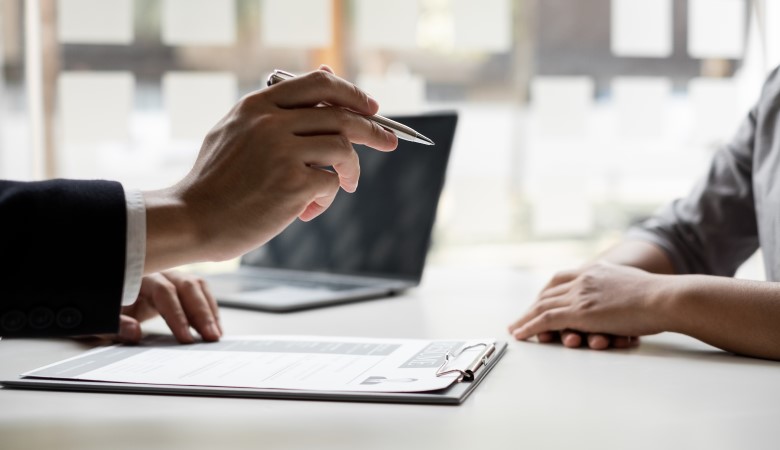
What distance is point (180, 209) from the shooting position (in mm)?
776

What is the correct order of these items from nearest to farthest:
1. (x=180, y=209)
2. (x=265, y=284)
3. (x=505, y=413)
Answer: (x=505, y=413), (x=180, y=209), (x=265, y=284)

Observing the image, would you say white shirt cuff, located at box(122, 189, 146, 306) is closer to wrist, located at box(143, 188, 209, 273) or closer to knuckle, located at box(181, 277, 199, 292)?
wrist, located at box(143, 188, 209, 273)

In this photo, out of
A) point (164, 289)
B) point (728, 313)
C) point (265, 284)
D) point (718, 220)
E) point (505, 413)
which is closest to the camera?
point (505, 413)

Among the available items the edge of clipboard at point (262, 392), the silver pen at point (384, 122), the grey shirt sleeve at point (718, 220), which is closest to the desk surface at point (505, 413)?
the edge of clipboard at point (262, 392)

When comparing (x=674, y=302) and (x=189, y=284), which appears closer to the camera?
(x=674, y=302)

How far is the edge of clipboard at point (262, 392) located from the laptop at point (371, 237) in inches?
23.8

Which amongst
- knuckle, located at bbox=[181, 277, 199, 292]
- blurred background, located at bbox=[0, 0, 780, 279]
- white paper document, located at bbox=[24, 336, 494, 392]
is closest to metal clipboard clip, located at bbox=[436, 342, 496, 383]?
white paper document, located at bbox=[24, 336, 494, 392]

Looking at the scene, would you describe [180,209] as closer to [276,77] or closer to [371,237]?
[276,77]

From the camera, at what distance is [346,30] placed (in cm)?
245

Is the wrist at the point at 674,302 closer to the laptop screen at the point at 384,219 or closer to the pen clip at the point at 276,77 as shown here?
the pen clip at the point at 276,77

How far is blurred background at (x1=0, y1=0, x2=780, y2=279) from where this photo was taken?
→ 228 cm

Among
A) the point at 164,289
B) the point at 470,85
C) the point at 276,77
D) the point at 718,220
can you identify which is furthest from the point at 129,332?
the point at 470,85

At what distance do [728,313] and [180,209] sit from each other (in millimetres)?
594

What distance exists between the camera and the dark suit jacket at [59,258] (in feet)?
2.32
